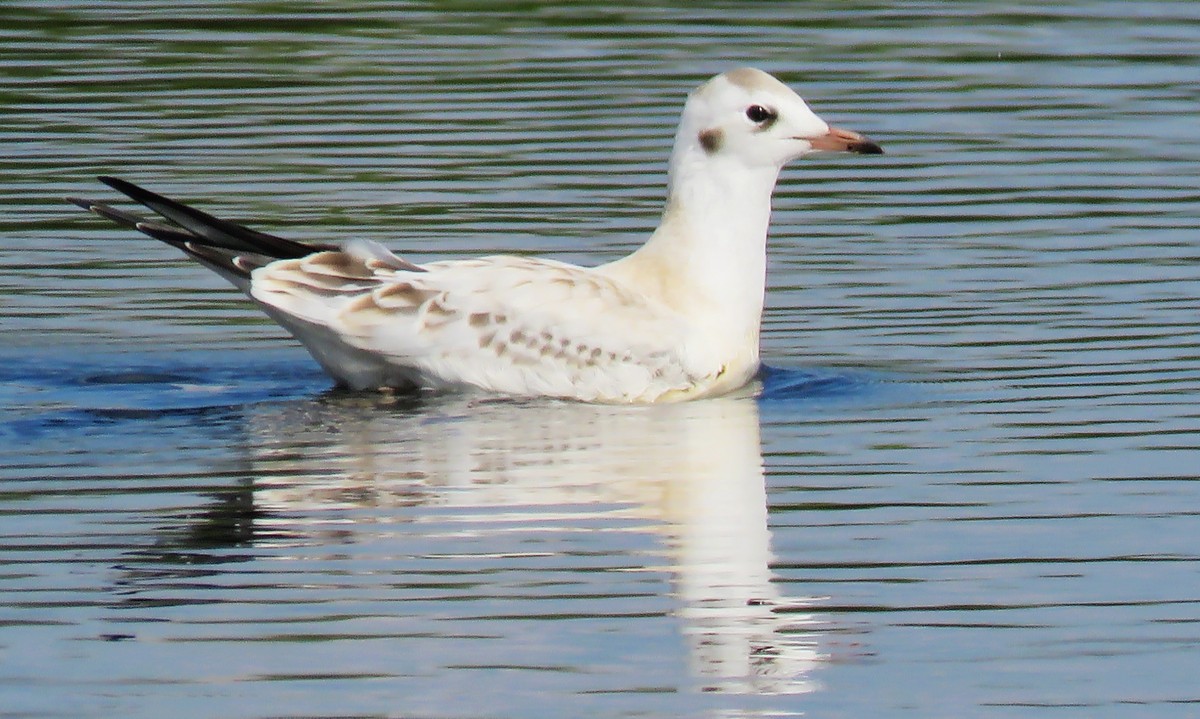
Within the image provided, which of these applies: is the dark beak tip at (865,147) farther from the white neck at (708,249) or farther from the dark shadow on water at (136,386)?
the dark shadow on water at (136,386)

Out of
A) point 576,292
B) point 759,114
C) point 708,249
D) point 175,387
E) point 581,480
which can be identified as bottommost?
point 581,480

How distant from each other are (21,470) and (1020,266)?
5072 millimetres

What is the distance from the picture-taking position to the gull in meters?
10.6

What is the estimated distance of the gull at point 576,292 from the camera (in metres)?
10.6

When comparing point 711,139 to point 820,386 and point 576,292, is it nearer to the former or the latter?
point 576,292

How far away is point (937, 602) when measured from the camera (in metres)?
7.61

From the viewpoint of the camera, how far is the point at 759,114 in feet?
35.7

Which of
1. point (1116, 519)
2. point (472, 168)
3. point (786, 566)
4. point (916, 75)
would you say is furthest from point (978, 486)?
point (916, 75)

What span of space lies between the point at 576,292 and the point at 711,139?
30.9 inches

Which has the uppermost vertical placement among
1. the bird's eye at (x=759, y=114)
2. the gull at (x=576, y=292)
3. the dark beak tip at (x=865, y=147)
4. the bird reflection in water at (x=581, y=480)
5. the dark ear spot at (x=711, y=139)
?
the bird's eye at (x=759, y=114)

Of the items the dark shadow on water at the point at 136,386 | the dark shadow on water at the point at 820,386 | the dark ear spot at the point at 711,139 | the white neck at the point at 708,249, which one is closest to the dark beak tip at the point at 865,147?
the white neck at the point at 708,249

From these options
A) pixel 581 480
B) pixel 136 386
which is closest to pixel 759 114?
pixel 581 480

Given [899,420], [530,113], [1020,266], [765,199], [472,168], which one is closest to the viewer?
[899,420]

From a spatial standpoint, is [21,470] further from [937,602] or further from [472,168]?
[472,168]
